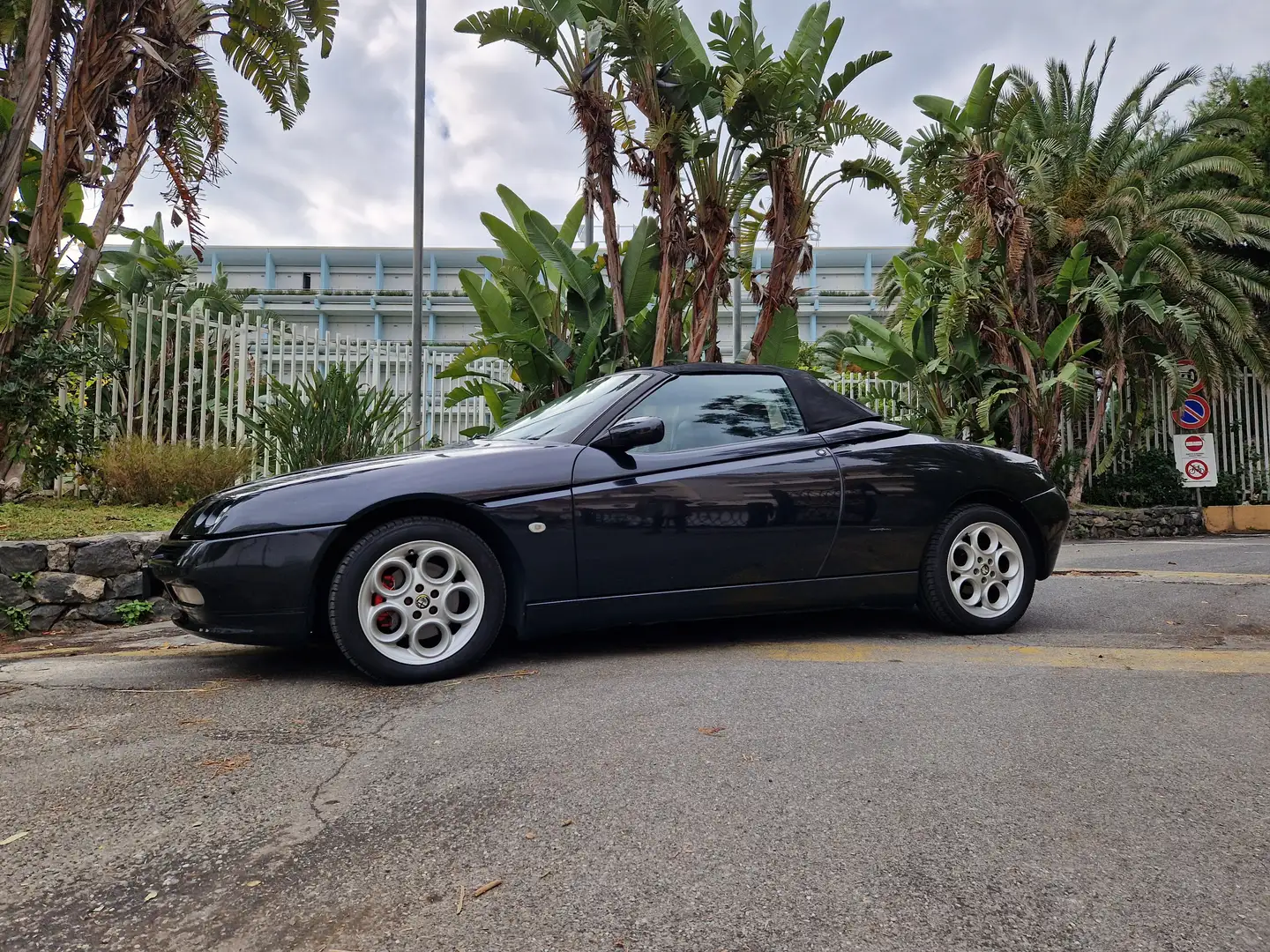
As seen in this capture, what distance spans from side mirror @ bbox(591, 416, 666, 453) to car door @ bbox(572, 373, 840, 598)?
0.04 metres

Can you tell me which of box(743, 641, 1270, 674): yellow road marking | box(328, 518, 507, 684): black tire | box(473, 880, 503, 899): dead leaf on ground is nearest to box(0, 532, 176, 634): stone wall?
box(328, 518, 507, 684): black tire

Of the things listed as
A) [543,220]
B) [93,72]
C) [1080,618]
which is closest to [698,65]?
[543,220]

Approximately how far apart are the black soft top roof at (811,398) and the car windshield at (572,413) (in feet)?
0.75

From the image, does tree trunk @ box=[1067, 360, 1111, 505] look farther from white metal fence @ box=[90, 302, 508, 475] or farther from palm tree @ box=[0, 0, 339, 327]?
palm tree @ box=[0, 0, 339, 327]

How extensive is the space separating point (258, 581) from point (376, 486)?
1.85 ft

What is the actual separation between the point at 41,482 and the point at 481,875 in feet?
23.6

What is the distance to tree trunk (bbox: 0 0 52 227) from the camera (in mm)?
6691

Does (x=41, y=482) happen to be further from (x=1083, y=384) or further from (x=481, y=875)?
(x=1083, y=384)

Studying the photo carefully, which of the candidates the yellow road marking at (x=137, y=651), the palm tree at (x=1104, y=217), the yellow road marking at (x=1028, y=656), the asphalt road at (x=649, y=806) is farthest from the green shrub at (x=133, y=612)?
the palm tree at (x=1104, y=217)

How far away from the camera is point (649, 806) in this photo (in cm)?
225

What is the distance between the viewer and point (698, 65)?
33.7 feet

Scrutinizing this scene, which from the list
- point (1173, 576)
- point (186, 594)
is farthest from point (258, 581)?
point (1173, 576)

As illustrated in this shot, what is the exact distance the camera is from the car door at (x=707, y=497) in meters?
3.89

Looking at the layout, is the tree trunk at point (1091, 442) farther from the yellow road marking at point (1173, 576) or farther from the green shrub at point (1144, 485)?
the yellow road marking at point (1173, 576)
